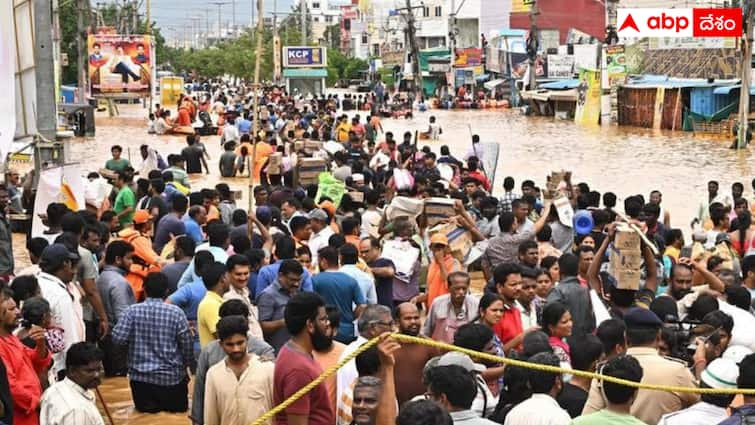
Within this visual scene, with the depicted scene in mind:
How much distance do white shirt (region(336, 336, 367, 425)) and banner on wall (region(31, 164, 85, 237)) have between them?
6332 millimetres

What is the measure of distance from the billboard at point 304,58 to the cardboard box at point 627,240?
51.3m

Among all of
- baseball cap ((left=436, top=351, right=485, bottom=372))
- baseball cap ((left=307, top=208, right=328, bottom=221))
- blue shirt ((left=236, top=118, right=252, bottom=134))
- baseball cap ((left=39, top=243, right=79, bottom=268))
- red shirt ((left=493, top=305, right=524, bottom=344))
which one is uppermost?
baseball cap ((left=39, top=243, right=79, bottom=268))

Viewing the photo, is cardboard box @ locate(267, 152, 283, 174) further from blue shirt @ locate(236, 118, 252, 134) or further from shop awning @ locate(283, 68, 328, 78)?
shop awning @ locate(283, 68, 328, 78)

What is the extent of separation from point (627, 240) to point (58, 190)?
7006 mm

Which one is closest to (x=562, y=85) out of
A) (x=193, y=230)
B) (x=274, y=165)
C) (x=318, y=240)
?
(x=274, y=165)

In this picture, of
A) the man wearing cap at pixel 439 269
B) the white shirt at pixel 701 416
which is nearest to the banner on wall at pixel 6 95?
the man wearing cap at pixel 439 269

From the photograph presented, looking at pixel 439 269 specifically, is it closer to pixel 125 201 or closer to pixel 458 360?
pixel 458 360

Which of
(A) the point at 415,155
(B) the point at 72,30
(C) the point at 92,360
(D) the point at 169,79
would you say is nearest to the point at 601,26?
(D) the point at 169,79

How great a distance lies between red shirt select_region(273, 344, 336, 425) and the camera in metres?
5.73

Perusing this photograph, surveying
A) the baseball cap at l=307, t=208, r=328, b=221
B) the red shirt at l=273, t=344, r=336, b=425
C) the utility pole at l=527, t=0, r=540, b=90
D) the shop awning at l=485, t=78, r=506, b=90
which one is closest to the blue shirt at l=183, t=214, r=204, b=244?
the baseball cap at l=307, t=208, r=328, b=221

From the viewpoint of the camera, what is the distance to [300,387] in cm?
573

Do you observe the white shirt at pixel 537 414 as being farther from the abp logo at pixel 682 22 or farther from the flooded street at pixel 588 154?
the abp logo at pixel 682 22

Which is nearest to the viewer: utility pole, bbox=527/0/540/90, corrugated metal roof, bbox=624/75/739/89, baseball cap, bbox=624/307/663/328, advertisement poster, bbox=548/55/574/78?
baseball cap, bbox=624/307/663/328

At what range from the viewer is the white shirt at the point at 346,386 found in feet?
20.1
